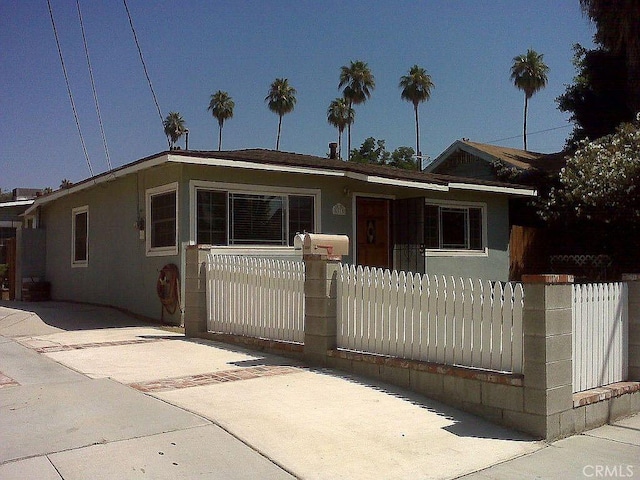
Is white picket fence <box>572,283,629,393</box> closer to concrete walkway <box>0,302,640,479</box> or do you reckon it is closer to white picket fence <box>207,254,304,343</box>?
concrete walkway <box>0,302,640,479</box>

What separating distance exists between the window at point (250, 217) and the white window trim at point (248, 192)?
0.16 ft

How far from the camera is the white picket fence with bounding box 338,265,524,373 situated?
6195 mm

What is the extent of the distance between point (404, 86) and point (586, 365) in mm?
42849

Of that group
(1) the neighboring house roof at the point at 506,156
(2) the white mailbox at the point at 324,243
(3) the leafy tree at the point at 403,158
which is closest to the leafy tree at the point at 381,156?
(3) the leafy tree at the point at 403,158

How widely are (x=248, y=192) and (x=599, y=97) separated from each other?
1586 centimetres

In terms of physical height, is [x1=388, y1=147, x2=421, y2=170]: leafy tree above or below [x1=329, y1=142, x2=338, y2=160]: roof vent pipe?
above

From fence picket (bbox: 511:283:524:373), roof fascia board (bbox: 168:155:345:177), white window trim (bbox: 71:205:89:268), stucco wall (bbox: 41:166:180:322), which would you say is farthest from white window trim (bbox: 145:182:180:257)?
fence picket (bbox: 511:283:524:373)

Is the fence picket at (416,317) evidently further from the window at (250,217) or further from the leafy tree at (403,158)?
the leafy tree at (403,158)

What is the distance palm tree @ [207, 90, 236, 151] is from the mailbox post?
49580 millimetres

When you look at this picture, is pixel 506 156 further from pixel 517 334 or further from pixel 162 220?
pixel 517 334

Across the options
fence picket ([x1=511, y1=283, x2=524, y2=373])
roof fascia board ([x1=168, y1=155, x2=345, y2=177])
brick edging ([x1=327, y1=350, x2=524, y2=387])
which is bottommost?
brick edging ([x1=327, y1=350, x2=524, y2=387])

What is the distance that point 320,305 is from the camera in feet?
26.3

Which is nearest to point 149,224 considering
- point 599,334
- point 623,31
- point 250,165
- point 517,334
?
point 250,165

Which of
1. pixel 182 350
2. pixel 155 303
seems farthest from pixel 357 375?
pixel 155 303
